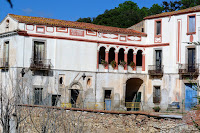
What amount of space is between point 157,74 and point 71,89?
729 centimetres

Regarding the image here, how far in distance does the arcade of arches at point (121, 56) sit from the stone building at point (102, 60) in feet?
0.29

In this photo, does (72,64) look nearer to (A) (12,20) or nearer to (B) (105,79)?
(B) (105,79)

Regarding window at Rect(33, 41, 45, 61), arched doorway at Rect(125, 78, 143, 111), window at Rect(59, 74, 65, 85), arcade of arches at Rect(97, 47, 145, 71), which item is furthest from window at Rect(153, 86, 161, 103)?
window at Rect(33, 41, 45, 61)

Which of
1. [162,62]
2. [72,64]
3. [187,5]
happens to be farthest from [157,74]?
[187,5]

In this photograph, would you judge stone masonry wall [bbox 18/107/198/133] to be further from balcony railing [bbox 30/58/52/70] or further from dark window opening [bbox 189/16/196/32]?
dark window opening [bbox 189/16/196/32]

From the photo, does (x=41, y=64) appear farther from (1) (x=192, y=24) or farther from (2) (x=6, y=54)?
(1) (x=192, y=24)

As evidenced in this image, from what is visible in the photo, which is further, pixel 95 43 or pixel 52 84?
pixel 95 43

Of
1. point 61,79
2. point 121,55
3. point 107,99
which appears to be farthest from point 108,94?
point 61,79

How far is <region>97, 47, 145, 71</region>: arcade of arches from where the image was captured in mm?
31656

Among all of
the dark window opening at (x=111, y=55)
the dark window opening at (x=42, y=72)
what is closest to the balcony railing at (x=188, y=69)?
the dark window opening at (x=111, y=55)

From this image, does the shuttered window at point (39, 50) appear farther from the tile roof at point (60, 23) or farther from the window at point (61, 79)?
the window at point (61, 79)

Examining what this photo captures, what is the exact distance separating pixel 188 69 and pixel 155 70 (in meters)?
3.11

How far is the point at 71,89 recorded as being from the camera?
98.0 feet

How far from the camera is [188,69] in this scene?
28984 millimetres
